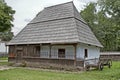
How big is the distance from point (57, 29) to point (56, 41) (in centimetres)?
224

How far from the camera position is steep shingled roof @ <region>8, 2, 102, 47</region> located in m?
21.4

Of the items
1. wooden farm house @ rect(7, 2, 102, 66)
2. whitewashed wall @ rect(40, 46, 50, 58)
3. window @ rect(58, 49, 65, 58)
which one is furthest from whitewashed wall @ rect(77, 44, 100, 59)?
whitewashed wall @ rect(40, 46, 50, 58)

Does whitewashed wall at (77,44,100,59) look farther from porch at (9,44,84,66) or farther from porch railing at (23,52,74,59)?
porch railing at (23,52,74,59)

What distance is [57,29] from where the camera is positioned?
23188 mm

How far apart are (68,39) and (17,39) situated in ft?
30.3

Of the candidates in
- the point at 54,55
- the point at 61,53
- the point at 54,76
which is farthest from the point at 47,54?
the point at 54,76

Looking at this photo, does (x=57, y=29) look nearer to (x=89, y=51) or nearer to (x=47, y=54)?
(x=47, y=54)

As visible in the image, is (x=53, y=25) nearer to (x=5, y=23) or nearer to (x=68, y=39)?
(x=68, y=39)

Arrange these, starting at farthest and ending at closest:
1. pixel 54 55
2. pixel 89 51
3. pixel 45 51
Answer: pixel 89 51 < pixel 45 51 < pixel 54 55

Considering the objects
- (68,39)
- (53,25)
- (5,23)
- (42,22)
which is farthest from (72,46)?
Result: (5,23)

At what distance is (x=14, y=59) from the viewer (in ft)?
84.1

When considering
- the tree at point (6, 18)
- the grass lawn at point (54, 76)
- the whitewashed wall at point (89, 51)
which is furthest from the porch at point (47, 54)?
the tree at point (6, 18)

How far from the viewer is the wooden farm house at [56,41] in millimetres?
20766

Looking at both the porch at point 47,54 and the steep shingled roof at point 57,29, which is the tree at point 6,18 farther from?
the porch at point 47,54
